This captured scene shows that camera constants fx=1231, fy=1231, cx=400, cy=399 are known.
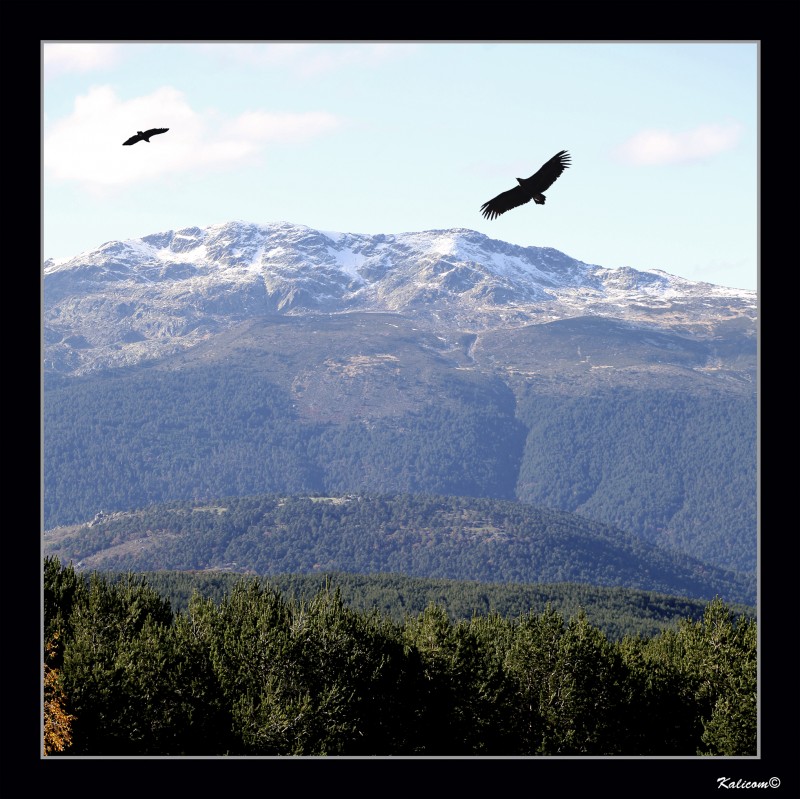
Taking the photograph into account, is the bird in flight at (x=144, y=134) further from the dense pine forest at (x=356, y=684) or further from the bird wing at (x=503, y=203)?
the dense pine forest at (x=356, y=684)

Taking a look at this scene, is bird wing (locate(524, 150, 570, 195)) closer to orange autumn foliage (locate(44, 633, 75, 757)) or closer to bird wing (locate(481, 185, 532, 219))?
bird wing (locate(481, 185, 532, 219))

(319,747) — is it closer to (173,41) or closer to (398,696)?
(398,696)

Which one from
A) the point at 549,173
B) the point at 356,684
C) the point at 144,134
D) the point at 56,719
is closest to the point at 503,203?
the point at 549,173

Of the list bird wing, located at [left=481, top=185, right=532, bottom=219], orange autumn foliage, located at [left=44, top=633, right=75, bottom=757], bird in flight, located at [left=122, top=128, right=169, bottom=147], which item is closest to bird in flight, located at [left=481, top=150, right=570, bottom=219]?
bird wing, located at [left=481, top=185, right=532, bottom=219]

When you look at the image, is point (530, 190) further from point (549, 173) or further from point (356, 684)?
point (356, 684)
